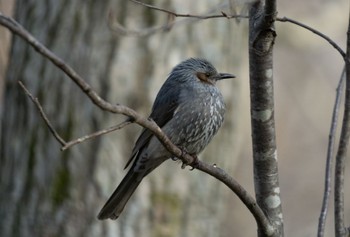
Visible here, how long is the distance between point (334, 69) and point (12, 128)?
602 centimetres

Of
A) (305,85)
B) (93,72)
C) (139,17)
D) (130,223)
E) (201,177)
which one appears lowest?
(130,223)

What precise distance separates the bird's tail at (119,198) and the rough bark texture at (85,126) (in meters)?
1.29

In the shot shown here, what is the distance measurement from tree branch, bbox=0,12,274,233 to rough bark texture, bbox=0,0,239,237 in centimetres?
207

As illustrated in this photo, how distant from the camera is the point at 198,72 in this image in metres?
5.27

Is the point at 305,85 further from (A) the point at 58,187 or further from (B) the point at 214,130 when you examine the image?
(B) the point at 214,130

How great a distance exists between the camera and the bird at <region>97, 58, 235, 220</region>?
4.84 meters

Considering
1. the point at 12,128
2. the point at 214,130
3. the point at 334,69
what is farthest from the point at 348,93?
the point at 334,69

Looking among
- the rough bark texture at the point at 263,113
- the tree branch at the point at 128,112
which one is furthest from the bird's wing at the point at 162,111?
the rough bark texture at the point at 263,113

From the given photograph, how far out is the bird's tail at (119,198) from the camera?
4828 mm

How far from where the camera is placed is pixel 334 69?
11.3 meters

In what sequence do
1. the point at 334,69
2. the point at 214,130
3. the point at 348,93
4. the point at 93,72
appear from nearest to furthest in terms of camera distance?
the point at 348,93 → the point at 214,130 → the point at 93,72 → the point at 334,69

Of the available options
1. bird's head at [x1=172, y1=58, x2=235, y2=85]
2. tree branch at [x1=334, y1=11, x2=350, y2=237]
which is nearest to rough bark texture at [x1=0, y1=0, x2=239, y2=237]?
bird's head at [x1=172, y1=58, x2=235, y2=85]

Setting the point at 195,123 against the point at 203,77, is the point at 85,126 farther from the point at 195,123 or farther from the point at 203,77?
the point at 195,123

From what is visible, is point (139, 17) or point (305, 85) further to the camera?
point (305, 85)
